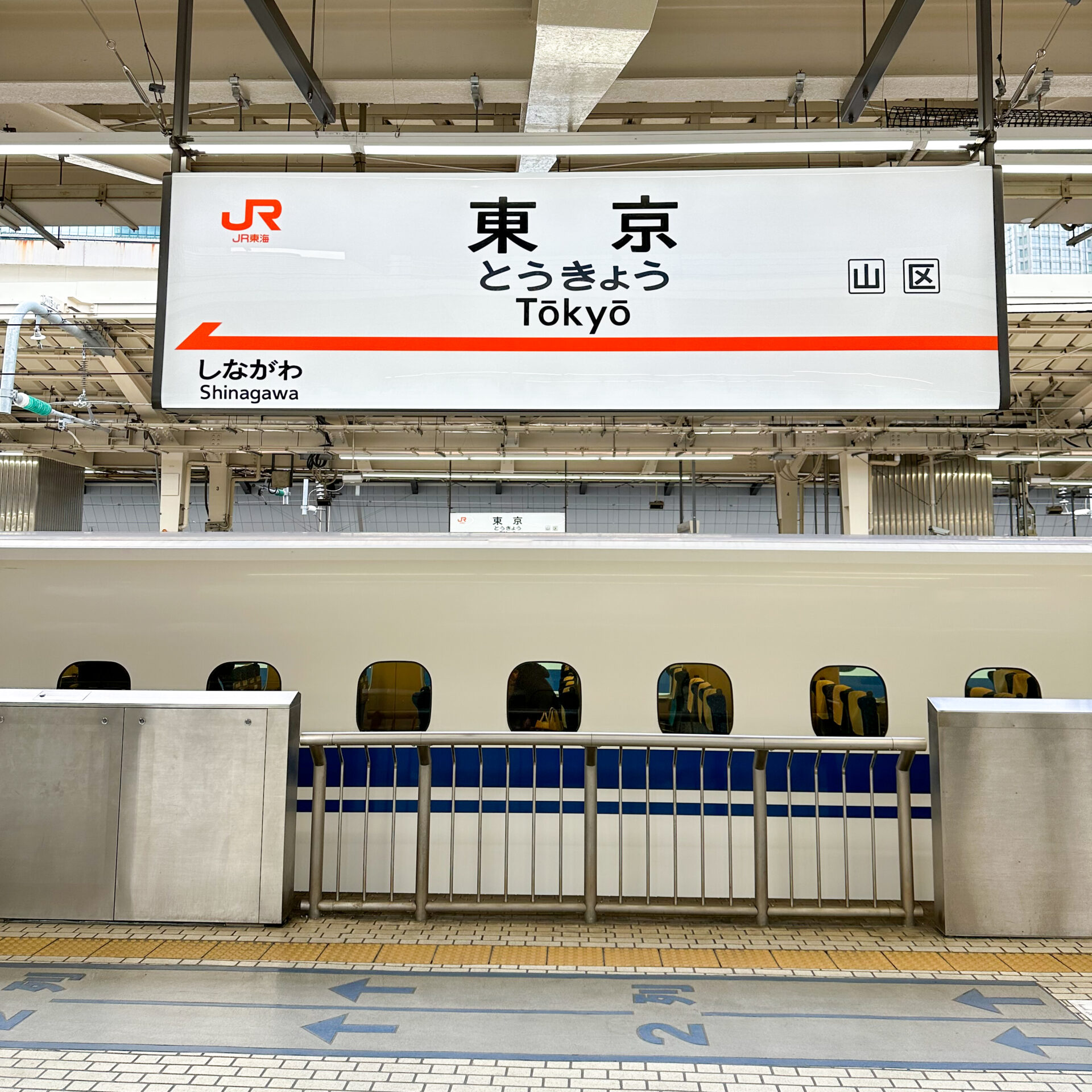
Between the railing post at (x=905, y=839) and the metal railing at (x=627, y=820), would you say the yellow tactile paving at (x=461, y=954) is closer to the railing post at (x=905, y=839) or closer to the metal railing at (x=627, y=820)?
the metal railing at (x=627, y=820)

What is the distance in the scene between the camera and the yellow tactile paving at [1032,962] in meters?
4.42

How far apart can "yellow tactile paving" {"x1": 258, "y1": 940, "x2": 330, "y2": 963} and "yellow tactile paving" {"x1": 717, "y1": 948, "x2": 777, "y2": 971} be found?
1.93 meters

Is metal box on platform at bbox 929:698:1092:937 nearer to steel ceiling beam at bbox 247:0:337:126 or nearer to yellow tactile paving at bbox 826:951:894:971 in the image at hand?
yellow tactile paving at bbox 826:951:894:971

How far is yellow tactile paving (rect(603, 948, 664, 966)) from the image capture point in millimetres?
4488

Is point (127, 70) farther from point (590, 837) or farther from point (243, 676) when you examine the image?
point (590, 837)

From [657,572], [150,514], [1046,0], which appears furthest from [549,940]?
[150,514]

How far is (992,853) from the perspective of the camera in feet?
16.0

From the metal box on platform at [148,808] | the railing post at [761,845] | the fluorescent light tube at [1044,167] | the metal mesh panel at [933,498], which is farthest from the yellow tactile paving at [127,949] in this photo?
the metal mesh panel at [933,498]

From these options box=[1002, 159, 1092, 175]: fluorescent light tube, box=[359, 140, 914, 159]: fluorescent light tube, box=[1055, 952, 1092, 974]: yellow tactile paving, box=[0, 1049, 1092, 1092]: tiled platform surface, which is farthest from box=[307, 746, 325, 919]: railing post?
box=[1002, 159, 1092, 175]: fluorescent light tube

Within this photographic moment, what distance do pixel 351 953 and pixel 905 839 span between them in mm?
3091

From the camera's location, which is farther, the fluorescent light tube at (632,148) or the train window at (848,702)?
the train window at (848,702)

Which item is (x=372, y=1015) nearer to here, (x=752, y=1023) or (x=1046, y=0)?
(x=752, y=1023)

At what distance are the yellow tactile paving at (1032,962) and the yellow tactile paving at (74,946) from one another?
4.35 metres

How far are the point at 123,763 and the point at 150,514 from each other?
23101mm
